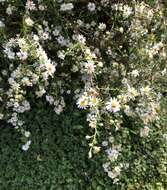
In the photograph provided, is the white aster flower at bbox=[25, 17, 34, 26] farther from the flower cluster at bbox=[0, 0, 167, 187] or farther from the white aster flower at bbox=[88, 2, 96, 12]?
the white aster flower at bbox=[88, 2, 96, 12]

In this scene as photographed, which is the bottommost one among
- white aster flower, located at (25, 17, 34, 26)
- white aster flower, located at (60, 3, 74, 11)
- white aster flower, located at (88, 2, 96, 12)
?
white aster flower, located at (88, 2, 96, 12)

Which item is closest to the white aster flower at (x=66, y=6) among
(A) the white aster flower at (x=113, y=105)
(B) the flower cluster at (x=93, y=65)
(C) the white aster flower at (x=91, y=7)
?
(B) the flower cluster at (x=93, y=65)

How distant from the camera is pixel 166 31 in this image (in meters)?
3.70

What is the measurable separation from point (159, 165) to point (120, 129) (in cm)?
35

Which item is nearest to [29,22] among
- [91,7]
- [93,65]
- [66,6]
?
[66,6]

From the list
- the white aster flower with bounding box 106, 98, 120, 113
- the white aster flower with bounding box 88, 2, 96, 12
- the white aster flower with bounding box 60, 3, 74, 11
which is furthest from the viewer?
the white aster flower with bounding box 88, 2, 96, 12

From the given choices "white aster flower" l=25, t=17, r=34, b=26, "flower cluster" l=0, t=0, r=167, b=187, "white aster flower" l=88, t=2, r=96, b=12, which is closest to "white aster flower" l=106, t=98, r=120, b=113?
"flower cluster" l=0, t=0, r=167, b=187

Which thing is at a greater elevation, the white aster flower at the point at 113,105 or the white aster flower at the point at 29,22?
the white aster flower at the point at 29,22

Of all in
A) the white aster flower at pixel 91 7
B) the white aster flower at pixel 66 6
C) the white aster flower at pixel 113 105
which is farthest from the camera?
the white aster flower at pixel 91 7

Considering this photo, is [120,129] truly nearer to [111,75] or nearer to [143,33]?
[111,75]

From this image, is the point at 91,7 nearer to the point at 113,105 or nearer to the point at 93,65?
the point at 93,65

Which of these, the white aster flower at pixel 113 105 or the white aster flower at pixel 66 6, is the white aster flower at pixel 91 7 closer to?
the white aster flower at pixel 66 6

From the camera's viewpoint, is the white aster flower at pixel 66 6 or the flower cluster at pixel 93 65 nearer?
the flower cluster at pixel 93 65

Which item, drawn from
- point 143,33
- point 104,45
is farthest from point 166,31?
point 104,45
